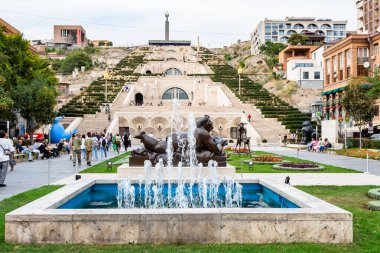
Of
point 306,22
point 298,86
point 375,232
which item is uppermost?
point 306,22

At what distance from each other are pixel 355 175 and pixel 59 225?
11697 millimetres

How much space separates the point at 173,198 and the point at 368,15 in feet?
240

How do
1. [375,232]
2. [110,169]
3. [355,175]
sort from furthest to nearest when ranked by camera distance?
1. [110,169]
2. [355,175]
3. [375,232]

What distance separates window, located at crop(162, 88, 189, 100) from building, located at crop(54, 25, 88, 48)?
6460 cm

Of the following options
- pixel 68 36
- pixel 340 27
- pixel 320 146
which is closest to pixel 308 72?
pixel 320 146

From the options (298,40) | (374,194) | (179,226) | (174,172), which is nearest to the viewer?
(179,226)

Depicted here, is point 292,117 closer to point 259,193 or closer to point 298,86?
point 298,86

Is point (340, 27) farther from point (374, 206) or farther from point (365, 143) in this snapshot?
point (374, 206)

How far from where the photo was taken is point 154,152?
13.7 m

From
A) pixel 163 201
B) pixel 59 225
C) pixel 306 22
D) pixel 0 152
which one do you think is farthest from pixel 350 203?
pixel 306 22

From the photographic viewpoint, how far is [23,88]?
97.8ft

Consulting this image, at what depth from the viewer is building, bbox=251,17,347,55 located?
116 meters

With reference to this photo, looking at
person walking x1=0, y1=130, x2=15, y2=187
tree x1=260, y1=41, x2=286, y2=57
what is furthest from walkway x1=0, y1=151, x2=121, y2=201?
tree x1=260, y1=41, x2=286, y2=57

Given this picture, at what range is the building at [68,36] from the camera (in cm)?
12462
